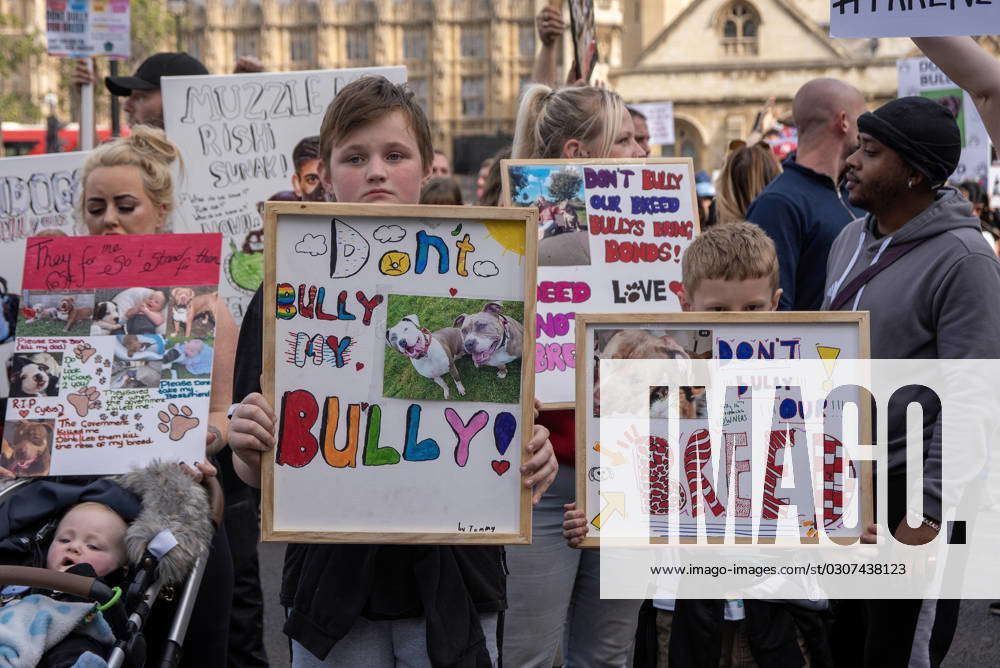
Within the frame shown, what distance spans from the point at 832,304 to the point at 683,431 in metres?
1.18

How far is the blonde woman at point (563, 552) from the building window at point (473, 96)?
276 feet

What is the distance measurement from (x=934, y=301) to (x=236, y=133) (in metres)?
3.79

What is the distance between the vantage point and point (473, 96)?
287ft

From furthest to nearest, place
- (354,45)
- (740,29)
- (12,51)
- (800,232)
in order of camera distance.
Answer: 1. (354,45)
2. (740,29)
3. (12,51)
4. (800,232)

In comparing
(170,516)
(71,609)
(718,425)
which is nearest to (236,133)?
(170,516)

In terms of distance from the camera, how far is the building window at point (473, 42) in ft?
287

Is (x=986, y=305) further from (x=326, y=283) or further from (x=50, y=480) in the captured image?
(x=50, y=480)

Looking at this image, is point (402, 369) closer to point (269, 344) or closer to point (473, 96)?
point (269, 344)

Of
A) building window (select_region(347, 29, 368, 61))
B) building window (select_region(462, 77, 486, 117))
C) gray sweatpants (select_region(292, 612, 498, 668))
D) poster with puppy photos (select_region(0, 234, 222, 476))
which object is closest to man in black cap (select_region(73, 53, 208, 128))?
poster with puppy photos (select_region(0, 234, 222, 476))

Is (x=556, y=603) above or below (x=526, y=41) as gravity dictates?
below

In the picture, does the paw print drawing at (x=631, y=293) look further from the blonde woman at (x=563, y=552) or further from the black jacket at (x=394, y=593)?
the black jacket at (x=394, y=593)

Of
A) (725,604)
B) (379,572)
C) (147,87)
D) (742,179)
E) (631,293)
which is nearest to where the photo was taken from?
(379,572)

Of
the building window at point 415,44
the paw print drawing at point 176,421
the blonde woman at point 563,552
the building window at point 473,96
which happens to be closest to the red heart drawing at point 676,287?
the blonde woman at point 563,552

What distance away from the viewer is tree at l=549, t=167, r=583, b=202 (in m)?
3.95
